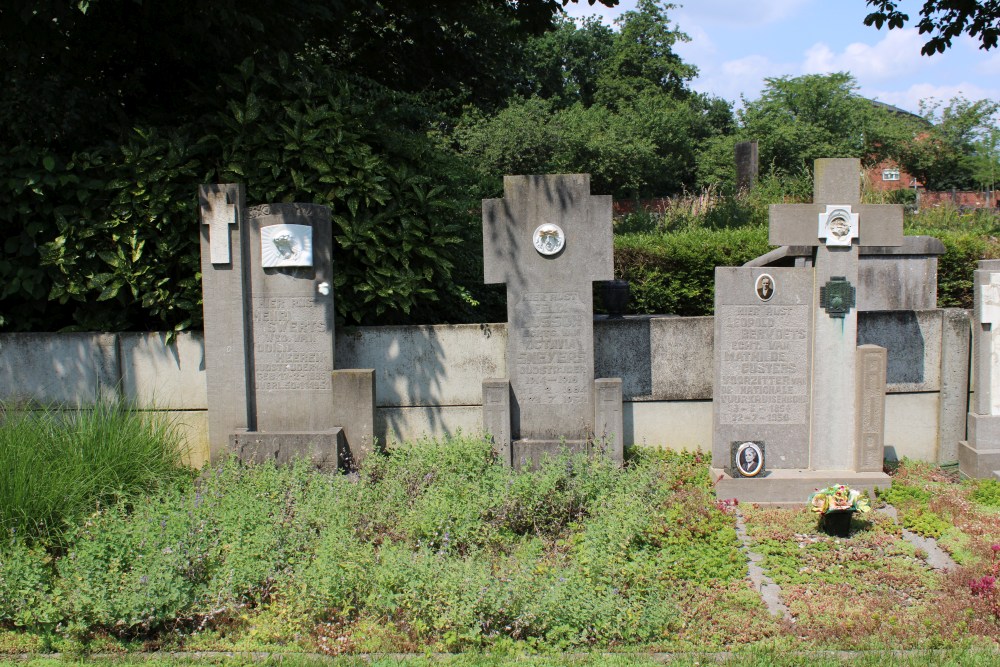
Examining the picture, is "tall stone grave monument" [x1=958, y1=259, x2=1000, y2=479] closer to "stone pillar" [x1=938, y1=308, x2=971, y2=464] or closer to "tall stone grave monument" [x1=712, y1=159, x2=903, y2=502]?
"stone pillar" [x1=938, y1=308, x2=971, y2=464]

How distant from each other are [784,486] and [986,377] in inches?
83.9

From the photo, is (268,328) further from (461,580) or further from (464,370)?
(461,580)

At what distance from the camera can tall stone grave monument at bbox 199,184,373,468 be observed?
23.7ft

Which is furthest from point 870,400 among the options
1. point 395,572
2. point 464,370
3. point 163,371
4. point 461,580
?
point 163,371

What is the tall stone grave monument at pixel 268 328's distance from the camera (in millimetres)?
7223

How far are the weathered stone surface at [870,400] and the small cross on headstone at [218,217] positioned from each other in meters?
5.28

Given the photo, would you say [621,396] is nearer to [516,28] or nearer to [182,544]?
[182,544]

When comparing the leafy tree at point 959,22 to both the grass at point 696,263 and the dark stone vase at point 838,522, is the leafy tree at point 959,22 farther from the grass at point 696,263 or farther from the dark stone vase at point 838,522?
the dark stone vase at point 838,522


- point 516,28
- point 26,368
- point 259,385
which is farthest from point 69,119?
point 516,28

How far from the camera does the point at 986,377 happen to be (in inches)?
289

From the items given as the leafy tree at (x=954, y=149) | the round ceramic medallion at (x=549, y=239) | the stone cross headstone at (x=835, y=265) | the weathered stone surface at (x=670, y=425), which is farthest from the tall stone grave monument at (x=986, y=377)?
the leafy tree at (x=954, y=149)

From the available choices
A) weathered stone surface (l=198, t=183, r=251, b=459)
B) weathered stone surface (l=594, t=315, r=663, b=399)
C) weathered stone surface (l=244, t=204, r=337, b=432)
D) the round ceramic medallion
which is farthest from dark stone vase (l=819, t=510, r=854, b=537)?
weathered stone surface (l=198, t=183, r=251, b=459)

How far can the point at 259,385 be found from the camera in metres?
7.49

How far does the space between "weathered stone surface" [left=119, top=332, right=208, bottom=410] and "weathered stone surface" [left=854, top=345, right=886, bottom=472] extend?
5.54 m
